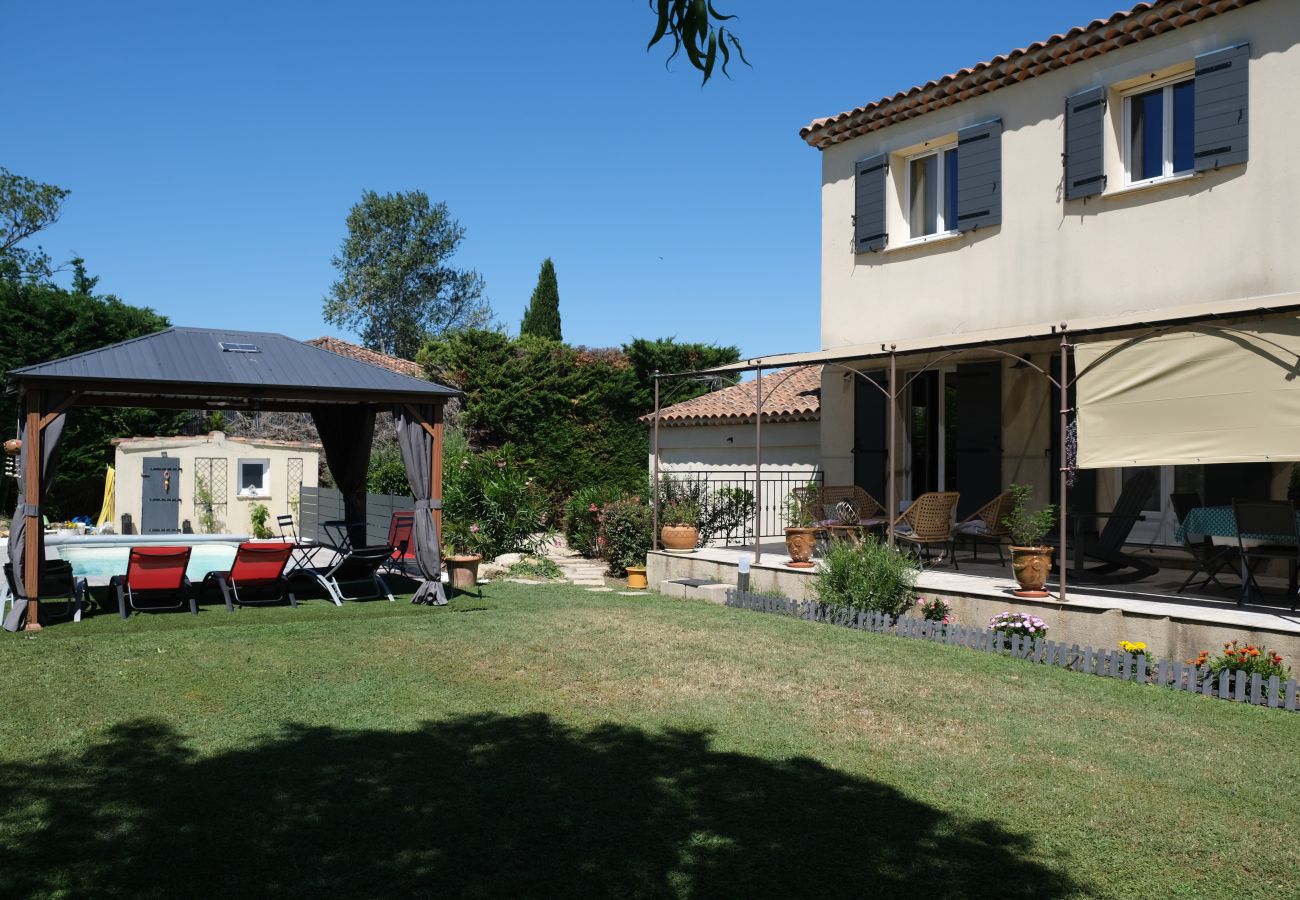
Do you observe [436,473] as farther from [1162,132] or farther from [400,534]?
[1162,132]

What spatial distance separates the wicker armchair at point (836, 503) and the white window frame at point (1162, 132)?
5.05m

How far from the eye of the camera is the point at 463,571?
1398 centimetres

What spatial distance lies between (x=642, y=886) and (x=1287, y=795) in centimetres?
378

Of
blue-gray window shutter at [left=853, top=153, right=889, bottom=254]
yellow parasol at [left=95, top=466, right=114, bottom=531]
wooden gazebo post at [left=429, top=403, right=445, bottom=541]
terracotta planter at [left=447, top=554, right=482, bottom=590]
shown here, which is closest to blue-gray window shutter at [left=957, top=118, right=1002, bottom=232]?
blue-gray window shutter at [left=853, top=153, right=889, bottom=254]

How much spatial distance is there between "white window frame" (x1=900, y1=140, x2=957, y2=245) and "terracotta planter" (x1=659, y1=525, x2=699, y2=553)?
518cm

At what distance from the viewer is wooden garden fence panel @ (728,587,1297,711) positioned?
7.67 metres

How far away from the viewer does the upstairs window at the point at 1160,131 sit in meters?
11.1

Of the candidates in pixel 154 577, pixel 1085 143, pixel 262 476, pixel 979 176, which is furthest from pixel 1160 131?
pixel 262 476

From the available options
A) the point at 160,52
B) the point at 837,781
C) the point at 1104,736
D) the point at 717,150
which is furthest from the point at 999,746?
the point at 160,52

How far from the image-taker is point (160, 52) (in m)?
16.9

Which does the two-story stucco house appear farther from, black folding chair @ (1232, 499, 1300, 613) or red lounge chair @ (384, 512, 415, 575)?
red lounge chair @ (384, 512, 415, 575)

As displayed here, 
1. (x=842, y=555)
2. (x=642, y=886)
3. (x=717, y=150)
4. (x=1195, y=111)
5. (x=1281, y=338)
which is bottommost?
(x=642, y=886)

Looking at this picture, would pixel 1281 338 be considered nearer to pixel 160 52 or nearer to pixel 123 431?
pixel 160 52

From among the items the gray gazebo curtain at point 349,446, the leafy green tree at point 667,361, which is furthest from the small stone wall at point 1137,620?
the leafy green tree at point 667,361
